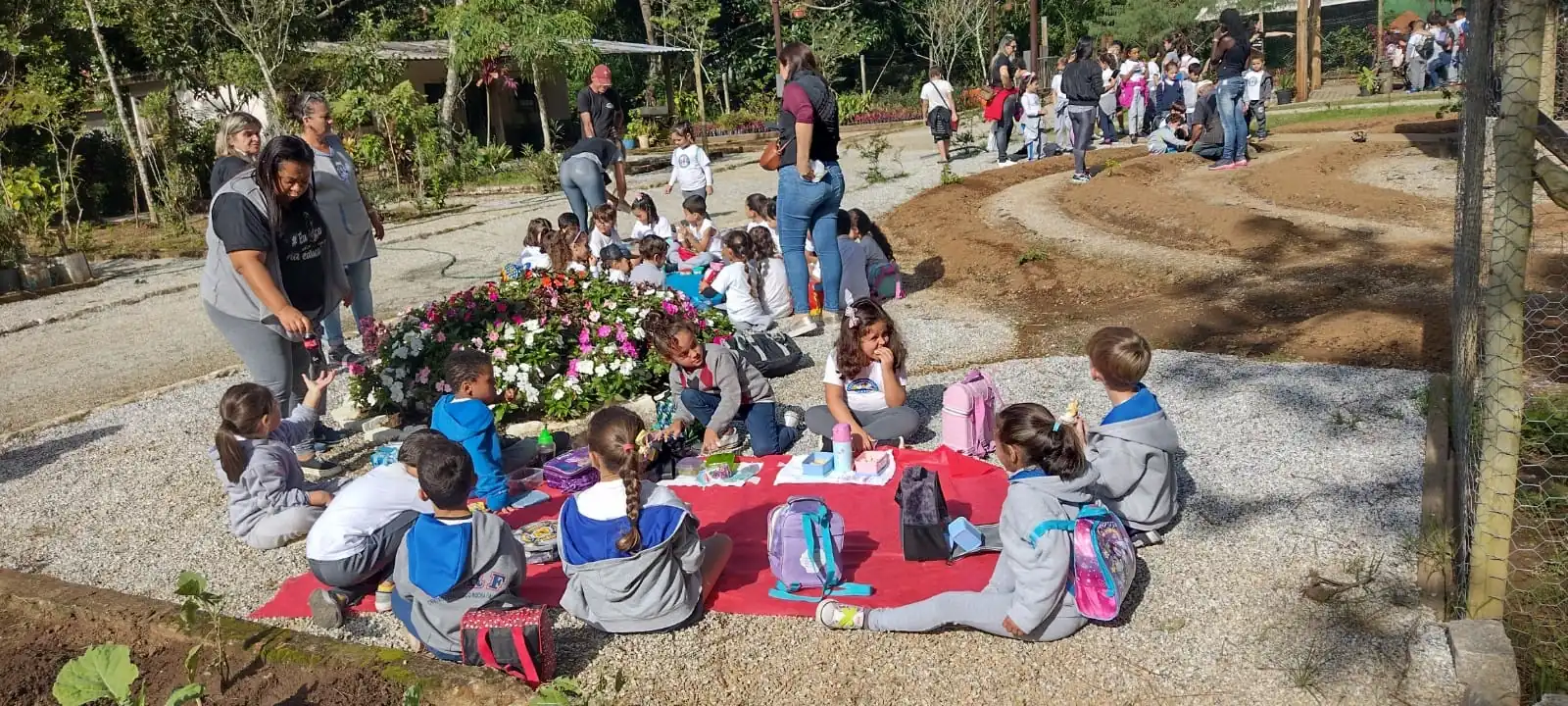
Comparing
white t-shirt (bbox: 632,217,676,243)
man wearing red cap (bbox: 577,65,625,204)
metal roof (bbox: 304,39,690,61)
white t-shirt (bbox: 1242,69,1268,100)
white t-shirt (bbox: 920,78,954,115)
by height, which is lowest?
white t-shirt (bbox: 632,217,676,243)

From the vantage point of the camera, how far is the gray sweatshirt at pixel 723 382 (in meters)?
5.71

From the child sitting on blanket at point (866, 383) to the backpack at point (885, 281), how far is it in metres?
3.21

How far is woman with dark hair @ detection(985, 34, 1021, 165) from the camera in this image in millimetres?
16281

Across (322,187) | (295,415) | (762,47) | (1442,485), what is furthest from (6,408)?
(762,47)

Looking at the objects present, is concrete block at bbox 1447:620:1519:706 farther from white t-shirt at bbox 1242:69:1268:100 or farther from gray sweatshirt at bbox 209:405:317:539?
white t-shirt at bbox 1242:69:1268:100

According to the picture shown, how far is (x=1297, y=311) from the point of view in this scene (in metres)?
7.73

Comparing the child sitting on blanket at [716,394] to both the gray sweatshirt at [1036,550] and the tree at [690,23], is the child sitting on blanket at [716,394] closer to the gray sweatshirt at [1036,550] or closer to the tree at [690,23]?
the gray sweatshirt at [1036,550]

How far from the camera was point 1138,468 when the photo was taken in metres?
4.23

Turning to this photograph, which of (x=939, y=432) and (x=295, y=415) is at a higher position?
(x=295, y=415)

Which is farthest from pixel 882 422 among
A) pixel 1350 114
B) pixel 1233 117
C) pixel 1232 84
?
pixel 1350 114

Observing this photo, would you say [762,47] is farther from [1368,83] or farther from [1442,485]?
[1442,485]

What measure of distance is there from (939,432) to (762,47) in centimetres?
2909

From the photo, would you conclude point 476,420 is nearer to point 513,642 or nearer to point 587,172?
point 513,642

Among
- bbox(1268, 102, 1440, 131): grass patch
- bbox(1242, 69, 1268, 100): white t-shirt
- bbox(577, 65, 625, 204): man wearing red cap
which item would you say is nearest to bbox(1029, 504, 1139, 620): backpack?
bbox(577, 65, 625, 204): man wearing red cap
